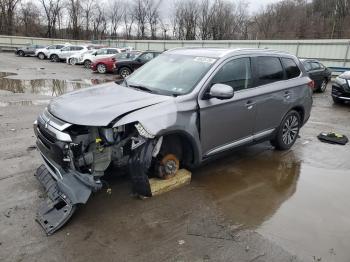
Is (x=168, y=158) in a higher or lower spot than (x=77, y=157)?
lower

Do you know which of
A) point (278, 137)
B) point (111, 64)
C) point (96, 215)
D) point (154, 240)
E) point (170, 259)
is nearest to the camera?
point (170, 259)

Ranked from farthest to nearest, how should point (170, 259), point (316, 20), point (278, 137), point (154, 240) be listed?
point (316, 20)
point (278, 137)
point (154, 240)
point (170, 259)

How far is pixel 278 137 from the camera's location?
6008mm

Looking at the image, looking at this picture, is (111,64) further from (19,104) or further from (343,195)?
(343,195)

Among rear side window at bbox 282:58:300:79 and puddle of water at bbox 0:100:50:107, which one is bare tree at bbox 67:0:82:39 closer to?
puddle of water at bbox 0:100:50:107

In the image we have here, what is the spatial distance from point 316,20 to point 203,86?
68.5 m

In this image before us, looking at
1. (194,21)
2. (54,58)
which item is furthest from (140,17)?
(54,58)

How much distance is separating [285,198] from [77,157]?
9.24 feet

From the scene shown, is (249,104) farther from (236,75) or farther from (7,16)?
(7,16)

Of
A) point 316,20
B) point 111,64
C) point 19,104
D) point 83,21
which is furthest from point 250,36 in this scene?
point 19,104

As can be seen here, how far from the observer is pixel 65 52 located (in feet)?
97.3

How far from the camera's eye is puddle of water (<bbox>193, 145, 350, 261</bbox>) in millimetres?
3557

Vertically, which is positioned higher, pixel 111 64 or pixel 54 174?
pixel 111 64

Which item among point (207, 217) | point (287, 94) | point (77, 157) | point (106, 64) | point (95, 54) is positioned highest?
point (95, 54)
